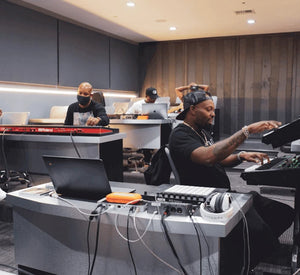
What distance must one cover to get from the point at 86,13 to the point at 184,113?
5.48m

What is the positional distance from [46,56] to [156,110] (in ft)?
8.76

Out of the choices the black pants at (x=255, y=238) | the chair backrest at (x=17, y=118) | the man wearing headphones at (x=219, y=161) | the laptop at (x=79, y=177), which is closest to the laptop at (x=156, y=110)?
the chair backrest at (x=17, y=118)

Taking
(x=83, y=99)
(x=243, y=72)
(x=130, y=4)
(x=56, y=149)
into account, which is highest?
(x=130, y=4)

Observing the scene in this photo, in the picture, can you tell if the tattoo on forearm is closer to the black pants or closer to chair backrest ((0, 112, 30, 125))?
the black pants

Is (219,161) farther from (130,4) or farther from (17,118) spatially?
(130,4)

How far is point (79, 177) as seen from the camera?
4.83 feet

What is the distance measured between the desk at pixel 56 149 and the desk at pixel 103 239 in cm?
139

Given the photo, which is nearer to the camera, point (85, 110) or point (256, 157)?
point (256, 157)

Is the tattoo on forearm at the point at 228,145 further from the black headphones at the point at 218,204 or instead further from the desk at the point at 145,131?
the desk at the point at 145,131

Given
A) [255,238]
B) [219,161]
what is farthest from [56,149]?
[255,238]

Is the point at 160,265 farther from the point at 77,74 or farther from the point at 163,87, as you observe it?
the point at 163,87

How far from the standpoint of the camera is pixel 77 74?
756 centimetres

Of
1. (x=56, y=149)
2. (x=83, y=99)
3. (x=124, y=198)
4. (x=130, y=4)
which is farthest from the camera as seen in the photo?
(x=130, y=4)

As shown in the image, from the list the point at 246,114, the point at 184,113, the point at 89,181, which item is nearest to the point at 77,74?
the point at 246,114
